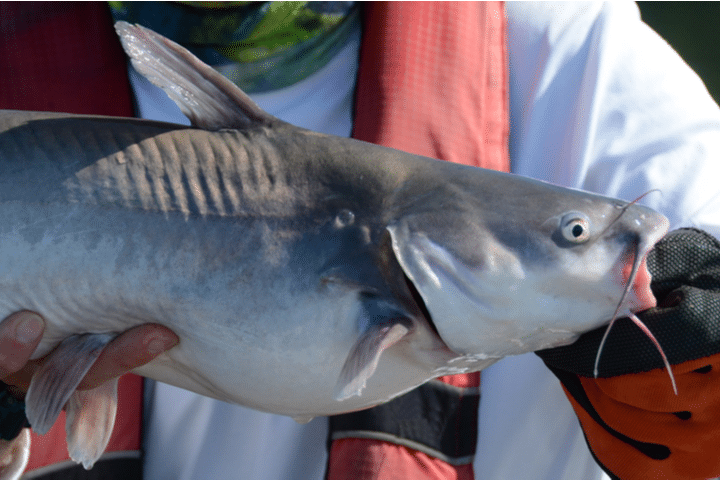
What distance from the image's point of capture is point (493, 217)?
0.89 meters

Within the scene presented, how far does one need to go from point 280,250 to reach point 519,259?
0.34 metres

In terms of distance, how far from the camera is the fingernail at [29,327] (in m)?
0.93

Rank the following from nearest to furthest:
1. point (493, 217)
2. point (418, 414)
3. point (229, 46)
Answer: point (493, 217) < point (418, 414) < point (229, 46)

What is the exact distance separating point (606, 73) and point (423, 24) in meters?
0.43

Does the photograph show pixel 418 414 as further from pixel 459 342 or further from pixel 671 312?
pixel 671 312

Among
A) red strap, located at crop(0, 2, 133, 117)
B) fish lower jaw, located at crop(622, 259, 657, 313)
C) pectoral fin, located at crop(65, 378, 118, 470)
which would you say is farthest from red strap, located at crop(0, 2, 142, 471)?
fish lower jaw, located at crop(622, 259, 657, 313)

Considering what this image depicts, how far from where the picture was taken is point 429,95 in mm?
1285

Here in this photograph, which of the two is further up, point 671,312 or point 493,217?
point 493,217

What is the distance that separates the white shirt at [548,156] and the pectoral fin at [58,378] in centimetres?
44

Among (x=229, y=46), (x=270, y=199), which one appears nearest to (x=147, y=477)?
(x=270, y=199)

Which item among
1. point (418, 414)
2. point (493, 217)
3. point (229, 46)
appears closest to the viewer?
point (493, 217)

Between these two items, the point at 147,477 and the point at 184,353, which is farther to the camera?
the point at 147,477

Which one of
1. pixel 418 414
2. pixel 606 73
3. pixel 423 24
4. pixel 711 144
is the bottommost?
pixel 418 414

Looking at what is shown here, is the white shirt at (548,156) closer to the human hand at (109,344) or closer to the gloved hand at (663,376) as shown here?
the gloved hand at (663,376)
